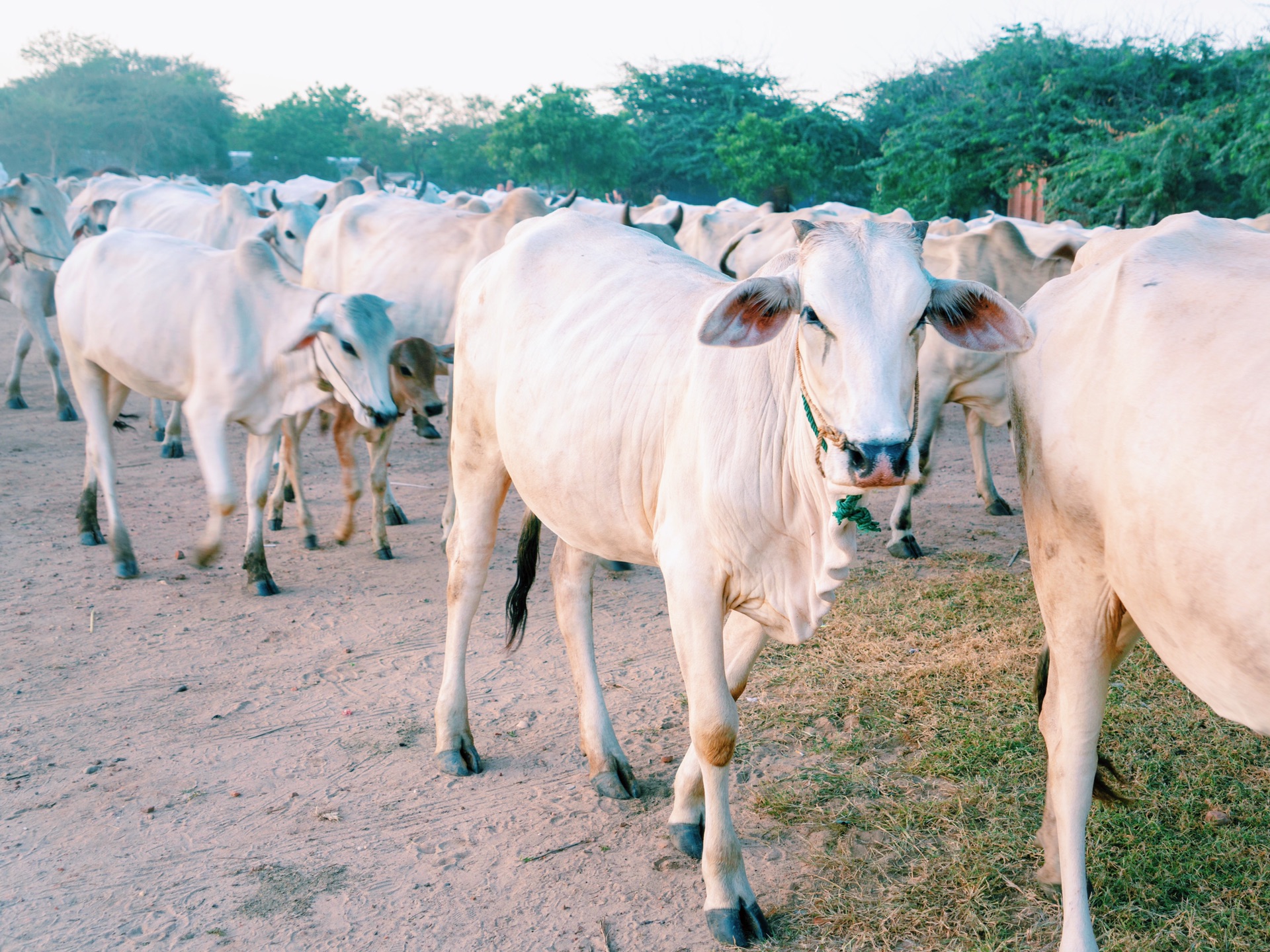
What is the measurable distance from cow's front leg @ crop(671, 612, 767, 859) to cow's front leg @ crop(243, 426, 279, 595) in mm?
2988

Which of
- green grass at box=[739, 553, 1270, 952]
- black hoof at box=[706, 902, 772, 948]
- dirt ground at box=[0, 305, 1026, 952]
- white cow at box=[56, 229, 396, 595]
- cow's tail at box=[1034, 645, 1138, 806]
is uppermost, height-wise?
white cow at box=[56, 229, 396, 595]

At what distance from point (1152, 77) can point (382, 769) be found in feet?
62.1

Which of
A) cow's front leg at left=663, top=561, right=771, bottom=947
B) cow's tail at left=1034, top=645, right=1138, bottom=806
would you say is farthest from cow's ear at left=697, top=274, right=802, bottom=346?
cow's tail at left=1034, top=645, right=1138, bottom=806

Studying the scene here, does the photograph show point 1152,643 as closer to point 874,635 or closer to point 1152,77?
point 874,635

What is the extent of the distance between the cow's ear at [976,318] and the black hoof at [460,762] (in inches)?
88.7

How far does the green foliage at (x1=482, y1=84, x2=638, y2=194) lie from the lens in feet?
83.4

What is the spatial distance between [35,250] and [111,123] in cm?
3352

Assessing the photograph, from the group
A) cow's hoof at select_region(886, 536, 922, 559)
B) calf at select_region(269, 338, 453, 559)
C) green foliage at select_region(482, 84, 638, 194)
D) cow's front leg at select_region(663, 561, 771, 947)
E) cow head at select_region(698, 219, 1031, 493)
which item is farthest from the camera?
green foliage at select_region(482, 84, 638, 194)

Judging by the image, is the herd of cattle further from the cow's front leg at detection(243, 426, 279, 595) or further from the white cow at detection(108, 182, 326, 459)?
the white cow at detection(108, 182, 326, 459)

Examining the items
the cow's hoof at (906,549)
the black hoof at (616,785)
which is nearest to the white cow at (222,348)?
the black hoof at (616,785)

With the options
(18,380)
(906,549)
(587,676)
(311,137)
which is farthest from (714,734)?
(311,137)

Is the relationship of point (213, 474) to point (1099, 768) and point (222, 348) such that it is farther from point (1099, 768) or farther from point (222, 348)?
point (1099, 768)

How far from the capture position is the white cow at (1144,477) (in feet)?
6.48

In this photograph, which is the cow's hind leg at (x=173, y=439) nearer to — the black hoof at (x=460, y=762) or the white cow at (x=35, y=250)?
the white cow at (x=35, y=250)
